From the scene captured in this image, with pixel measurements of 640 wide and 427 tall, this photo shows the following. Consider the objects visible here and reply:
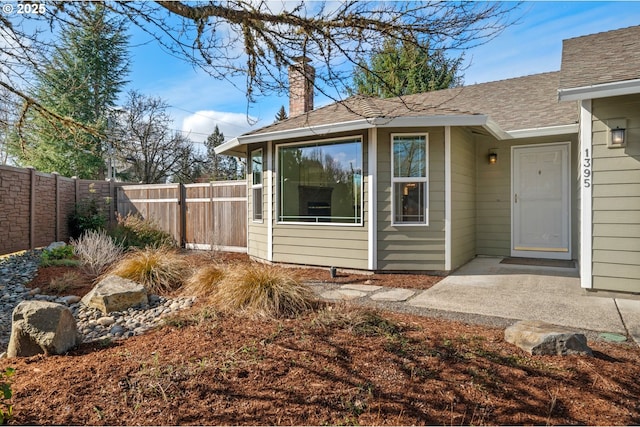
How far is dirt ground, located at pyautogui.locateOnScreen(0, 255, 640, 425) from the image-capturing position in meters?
1.88

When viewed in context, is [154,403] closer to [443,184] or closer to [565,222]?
[443,184]

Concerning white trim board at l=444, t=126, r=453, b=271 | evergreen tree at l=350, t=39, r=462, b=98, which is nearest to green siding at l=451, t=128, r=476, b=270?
white trim board at l=444, t=126, r=453, b=271

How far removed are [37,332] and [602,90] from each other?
588 cm

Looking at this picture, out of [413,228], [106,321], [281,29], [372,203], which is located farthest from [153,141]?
[281,29]

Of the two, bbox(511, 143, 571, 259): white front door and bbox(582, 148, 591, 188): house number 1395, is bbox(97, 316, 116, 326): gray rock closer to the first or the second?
bbox(582, 148, 591, 188): house number 1395

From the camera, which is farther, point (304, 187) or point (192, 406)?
point (304, 187)

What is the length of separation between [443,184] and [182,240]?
7.16 meters

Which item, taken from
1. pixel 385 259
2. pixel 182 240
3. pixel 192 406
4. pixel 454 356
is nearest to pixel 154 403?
pixel 192 406

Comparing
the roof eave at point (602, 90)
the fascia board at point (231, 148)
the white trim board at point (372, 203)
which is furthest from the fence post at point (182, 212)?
the roof eave at point (602, 90)

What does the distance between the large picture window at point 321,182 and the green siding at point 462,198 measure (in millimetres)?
1558

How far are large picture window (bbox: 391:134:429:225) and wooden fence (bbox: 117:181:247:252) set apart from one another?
420 centimetres

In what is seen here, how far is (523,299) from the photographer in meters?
4.27

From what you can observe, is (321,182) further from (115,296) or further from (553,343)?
(553,343)

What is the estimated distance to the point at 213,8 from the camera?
2.73 metres
